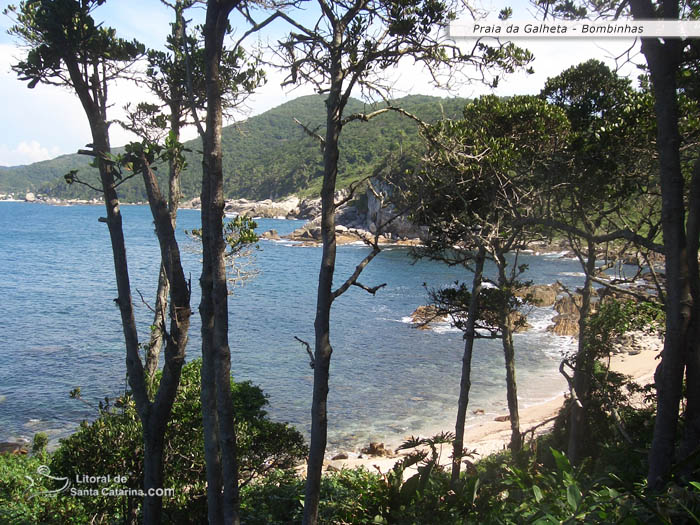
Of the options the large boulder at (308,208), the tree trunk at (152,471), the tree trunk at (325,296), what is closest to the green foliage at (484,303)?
the tree trunk at (325,296)

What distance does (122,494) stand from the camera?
730 centimetres

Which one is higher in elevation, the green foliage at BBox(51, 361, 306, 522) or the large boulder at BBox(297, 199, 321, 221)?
the large boulder at BBox(297, 199, 321, 221)

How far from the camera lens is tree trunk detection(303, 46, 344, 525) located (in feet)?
18.1

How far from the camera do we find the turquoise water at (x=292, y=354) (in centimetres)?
1942

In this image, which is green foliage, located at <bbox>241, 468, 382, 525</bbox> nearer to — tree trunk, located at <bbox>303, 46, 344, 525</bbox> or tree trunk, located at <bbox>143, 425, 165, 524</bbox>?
tree trunk, located at <bbox>303, 46, 344, 525</bbox>

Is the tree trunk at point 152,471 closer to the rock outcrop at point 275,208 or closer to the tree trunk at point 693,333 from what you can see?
the tree trunk at point 693,333

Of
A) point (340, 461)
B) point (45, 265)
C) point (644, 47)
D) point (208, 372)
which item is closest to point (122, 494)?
point (208, 372)

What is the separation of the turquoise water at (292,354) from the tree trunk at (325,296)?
149 inches

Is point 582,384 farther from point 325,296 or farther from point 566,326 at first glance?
point 566,326

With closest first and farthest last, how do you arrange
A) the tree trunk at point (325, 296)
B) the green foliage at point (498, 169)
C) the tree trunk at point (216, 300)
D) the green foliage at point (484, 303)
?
the tree trunk at point (216, 300) → the tree trunk at point (325, 296) → the green foliage at point (498, 169) → the green foliage at point (484, 303)

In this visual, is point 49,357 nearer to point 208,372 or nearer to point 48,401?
point 48,401

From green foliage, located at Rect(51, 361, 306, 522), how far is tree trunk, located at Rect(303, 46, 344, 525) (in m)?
3.07

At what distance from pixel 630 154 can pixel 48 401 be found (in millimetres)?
20538

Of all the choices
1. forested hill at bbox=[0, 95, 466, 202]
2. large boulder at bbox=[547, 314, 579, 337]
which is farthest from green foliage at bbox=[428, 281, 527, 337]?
forested hill at bbox=[0, 95, 466, 202]
